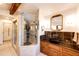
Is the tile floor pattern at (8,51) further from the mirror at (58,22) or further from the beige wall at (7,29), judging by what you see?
the mirror at (58,22)

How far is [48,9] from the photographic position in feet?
4.14

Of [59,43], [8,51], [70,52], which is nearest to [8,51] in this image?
[8,51]

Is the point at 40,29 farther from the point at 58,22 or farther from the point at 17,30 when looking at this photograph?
the point at 17,30

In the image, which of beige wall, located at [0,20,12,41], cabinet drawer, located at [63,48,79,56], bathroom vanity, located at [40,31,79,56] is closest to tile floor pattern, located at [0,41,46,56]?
beige wall, located at [0,20,12,41]

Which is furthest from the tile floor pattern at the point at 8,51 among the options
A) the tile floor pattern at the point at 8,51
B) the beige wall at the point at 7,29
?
the beige wall at the point at 7,29

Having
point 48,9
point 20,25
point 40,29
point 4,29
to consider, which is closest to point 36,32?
point 40,29

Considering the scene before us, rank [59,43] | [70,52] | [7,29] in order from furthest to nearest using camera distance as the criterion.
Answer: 1. [7,29]
2. [59,43]
3. [70,52]

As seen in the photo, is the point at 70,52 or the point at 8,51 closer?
the point at 70,52

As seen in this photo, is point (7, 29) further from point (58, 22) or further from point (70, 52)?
point (70, 52)

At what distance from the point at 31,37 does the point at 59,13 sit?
0.55 m

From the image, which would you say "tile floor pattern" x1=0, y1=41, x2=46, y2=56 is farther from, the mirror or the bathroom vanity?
the mirror

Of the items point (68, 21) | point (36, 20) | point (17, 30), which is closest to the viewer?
point (68, 21)

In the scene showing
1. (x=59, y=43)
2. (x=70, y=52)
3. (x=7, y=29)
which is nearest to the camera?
(x=70, y=52)

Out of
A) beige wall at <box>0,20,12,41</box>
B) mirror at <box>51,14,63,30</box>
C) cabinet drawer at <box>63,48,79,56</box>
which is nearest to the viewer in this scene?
cabinet drawer at <box>63,48,79,56</box>
